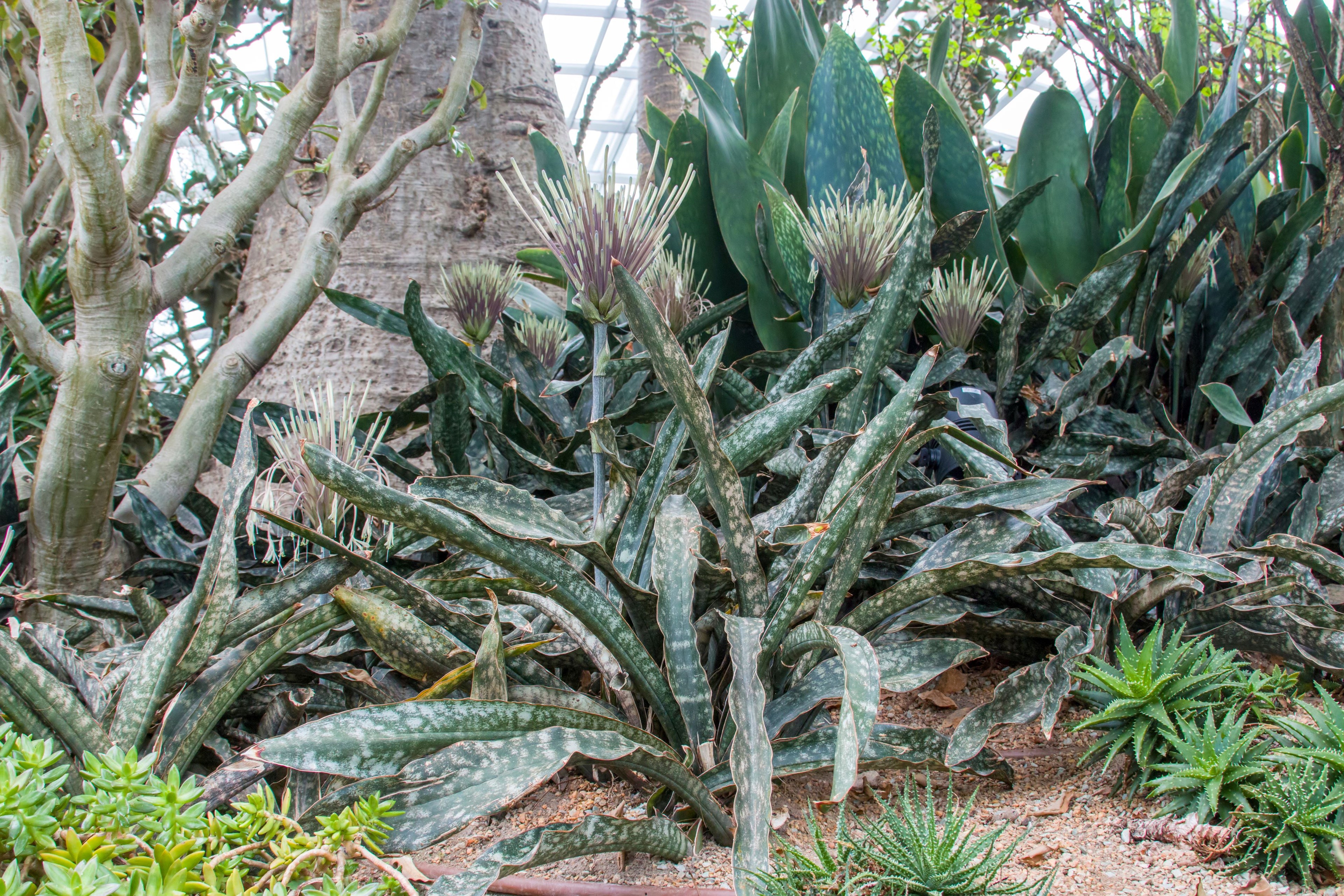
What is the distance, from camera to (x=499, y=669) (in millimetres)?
733

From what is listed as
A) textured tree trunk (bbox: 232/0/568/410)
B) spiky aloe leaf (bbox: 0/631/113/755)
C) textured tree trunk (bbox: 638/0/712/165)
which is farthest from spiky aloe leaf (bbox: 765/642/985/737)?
textured tree trunk (bbox: 638/0/712/165)

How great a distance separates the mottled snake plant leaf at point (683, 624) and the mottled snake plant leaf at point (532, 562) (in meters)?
0.03

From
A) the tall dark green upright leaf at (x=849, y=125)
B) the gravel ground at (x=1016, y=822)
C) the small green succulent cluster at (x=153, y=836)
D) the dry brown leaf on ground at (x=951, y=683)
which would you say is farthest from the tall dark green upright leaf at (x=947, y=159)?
the small green succulent cluster at (x=153, y=836)

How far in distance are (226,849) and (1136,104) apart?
1.85 meters

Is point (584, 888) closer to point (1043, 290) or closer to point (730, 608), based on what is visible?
point (730, 608)

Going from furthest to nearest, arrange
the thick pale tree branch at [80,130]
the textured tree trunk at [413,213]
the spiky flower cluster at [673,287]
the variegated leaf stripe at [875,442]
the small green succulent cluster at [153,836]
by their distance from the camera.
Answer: the textured tree trunk at [413,213] → the spiky flower cluster at [673,287] → the thick pale tree branch at [80,130] → the variegated leaf stripe at [875,442] → the small green succulent cluster at [153,836]

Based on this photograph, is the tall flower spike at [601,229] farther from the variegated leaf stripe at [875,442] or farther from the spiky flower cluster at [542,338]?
the spiky flower cluster at [542,338]

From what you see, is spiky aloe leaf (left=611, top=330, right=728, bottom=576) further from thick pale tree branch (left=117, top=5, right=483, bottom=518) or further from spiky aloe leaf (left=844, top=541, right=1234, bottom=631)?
thick pale tree branch (left=117, top=5, right=483, bottom=518)

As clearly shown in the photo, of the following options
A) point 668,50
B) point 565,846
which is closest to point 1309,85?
point 565,846

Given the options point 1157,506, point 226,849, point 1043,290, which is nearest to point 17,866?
point 226,849

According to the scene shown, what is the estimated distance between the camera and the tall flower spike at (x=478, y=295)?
1.41 m

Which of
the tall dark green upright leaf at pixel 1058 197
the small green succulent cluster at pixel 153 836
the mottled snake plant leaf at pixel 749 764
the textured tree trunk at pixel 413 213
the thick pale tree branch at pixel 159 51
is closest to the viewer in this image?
the small green succulent cluster at pixel 153 836

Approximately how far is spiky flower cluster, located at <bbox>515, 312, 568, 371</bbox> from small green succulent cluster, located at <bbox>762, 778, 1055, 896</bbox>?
3.34 feet

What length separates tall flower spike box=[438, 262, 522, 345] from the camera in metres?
1.41
